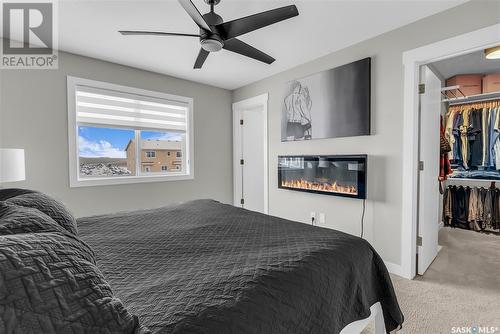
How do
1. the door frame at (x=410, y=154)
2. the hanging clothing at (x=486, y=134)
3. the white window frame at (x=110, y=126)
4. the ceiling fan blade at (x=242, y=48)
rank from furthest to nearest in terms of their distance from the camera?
the hanging clothing at (x=486, y=134) < the white window frame at (x=110, y=126) < the door frame at (x=410, y=154) < the ceiling fan blade at (x=242, y=48)

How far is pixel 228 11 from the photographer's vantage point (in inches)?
88.4

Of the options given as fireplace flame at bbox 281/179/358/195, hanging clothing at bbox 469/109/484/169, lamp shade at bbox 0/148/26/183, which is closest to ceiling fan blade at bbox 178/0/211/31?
lamp shade at bbox 0/148/26/183

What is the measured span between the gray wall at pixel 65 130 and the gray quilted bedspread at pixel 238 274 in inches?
65.2

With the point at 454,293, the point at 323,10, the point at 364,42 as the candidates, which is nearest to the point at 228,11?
the point at 323,10

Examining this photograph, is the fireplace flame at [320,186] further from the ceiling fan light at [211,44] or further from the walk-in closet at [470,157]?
the ceiling fan light at [211,44]

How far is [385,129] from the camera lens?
2660 millimetres

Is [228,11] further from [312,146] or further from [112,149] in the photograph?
[112,149]

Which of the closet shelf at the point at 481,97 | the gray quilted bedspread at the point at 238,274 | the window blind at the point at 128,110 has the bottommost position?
the gray quilted bedspread at the point at 238,274

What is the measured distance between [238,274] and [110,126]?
3219 millimetres

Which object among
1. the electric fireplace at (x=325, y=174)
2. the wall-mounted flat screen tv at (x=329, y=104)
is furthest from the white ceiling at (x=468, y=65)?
the electric fireplace at (x=325, y=174)

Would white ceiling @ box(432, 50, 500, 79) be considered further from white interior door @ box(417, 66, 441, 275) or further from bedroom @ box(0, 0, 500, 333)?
bedroom @ box(0, 0, 500, 333)

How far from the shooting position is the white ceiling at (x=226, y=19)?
7.08 feet

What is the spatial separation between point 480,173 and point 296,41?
11.8 ft

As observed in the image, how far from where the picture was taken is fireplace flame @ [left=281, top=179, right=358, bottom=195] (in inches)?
113
